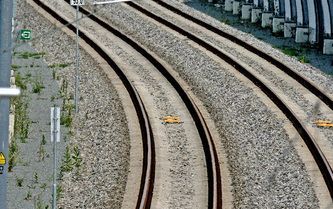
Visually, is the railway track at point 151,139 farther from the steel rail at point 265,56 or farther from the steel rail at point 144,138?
the steel rail at point 265,56

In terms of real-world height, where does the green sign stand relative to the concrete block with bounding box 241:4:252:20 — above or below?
above

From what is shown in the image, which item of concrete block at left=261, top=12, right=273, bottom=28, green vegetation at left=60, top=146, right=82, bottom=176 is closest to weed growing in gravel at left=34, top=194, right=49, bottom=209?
green vegetation at left=60, top=146, right=82, bottom=176

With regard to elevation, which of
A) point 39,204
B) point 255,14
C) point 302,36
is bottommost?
point 39,204

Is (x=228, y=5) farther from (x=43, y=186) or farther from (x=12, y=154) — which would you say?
(x=43, y=186)

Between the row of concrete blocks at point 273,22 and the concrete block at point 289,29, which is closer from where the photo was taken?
the row of concrete blocks at point 273,22

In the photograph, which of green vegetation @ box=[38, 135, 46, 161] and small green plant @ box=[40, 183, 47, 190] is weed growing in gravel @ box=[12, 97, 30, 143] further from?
small green plant @ box=[40, 183, 47, 190]

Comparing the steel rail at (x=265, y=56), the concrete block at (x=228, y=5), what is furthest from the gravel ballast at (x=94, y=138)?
the concrete block at (x=228, y=5)

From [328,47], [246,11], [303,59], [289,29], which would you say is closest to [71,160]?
[303,59]
